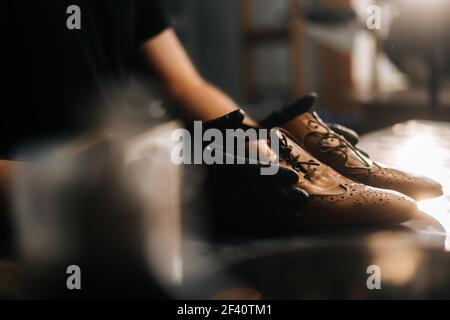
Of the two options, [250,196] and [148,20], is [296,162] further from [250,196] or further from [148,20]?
[148,20]

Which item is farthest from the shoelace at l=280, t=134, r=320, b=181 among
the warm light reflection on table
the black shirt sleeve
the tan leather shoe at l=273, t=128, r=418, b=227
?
the black shirt sleeve

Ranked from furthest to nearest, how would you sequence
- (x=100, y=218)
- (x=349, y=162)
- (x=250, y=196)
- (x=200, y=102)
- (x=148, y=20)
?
(x=148, y=20), (x=200, y=102), (x=349, y=162), (x=250, y=196), (x=100, y=218)

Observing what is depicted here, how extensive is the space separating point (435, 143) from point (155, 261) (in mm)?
702

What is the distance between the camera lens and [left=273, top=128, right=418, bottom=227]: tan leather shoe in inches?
21.5

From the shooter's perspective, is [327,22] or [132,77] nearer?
[132,77]

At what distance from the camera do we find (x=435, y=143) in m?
0.97

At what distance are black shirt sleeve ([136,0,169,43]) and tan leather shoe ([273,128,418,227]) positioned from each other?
0.47m

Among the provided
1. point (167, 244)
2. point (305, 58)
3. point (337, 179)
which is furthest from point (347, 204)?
point (305, 58)

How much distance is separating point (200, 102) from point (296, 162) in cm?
28

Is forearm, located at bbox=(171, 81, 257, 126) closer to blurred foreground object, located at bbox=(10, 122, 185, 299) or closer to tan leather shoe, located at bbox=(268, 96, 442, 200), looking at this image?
tan leather shoe, located at bbox=(268, 96, 442, 200)

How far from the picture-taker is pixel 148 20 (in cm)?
96

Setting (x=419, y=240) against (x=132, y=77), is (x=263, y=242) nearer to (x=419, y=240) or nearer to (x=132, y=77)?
(x=419, y=240)

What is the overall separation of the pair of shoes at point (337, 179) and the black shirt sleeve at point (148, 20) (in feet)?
1.23
